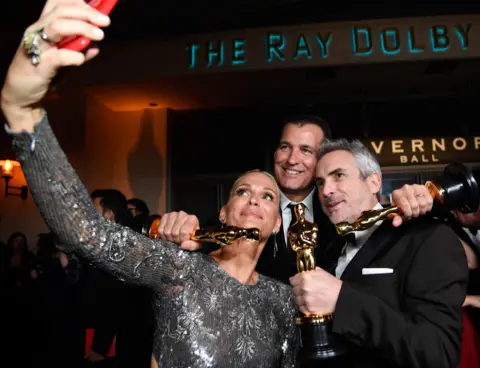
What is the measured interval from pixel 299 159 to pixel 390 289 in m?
1.28

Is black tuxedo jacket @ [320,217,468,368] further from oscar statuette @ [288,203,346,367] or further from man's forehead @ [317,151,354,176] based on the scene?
man's forehead @ [317,151,354,176]

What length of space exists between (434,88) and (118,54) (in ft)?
14.6

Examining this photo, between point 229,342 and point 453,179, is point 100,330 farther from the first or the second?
point 453,179

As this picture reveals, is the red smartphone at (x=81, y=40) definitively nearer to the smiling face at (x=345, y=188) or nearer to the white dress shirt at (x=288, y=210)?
the smiling face at (x=345, y=188)

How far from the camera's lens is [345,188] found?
1.82 meters

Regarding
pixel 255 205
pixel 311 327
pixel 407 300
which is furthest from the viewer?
pixel 255 205

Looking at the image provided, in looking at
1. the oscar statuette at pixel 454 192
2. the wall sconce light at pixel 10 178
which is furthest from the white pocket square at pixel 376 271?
the wall sconce light at pixel 10 178

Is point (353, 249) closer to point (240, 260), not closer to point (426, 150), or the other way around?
point (240, 260)

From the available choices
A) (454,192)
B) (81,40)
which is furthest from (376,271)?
(81,40)

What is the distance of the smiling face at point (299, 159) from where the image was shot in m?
2.66

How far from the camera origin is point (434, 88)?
6.22 meters

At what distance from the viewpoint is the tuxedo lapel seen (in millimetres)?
1594

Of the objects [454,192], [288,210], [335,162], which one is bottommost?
[454,192]

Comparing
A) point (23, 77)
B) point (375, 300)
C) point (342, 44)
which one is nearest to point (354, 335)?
point (375, 300)
